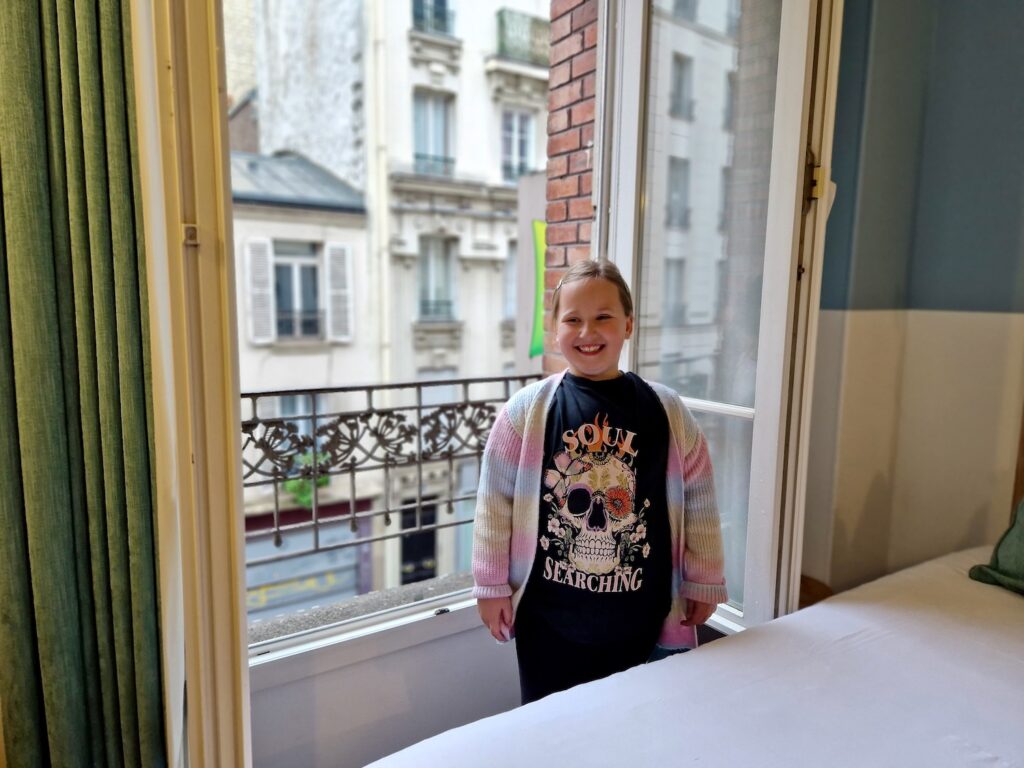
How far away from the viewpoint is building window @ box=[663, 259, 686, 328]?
6.00ft

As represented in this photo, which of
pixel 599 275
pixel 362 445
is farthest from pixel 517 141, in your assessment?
pixel 599 275

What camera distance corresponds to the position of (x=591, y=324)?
1.25 m

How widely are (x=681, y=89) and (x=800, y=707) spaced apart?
1.52m

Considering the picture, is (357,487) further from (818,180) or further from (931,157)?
(818,180)

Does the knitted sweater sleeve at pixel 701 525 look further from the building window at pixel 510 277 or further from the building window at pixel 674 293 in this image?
the building window at pixel 510 277

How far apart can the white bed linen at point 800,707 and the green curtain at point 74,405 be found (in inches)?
19.8

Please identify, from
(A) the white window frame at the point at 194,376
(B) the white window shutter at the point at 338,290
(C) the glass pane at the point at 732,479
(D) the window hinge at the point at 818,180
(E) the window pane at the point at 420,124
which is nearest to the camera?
(A) the white window frame at the point at 194,376

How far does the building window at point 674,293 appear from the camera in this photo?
72.0 inches

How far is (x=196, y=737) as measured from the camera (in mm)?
1036

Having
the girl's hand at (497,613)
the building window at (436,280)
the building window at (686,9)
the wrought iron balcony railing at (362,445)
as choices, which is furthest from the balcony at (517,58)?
the girl's hand at (497,613)

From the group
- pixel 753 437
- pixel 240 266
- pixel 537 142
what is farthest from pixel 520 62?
pixel 753 437

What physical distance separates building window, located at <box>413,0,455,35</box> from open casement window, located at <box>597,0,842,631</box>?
20.3ft

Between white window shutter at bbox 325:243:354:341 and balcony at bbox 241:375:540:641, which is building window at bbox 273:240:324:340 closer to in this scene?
white window shutter at bbox 325:243:354:341

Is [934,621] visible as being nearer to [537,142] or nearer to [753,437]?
[753,437]
